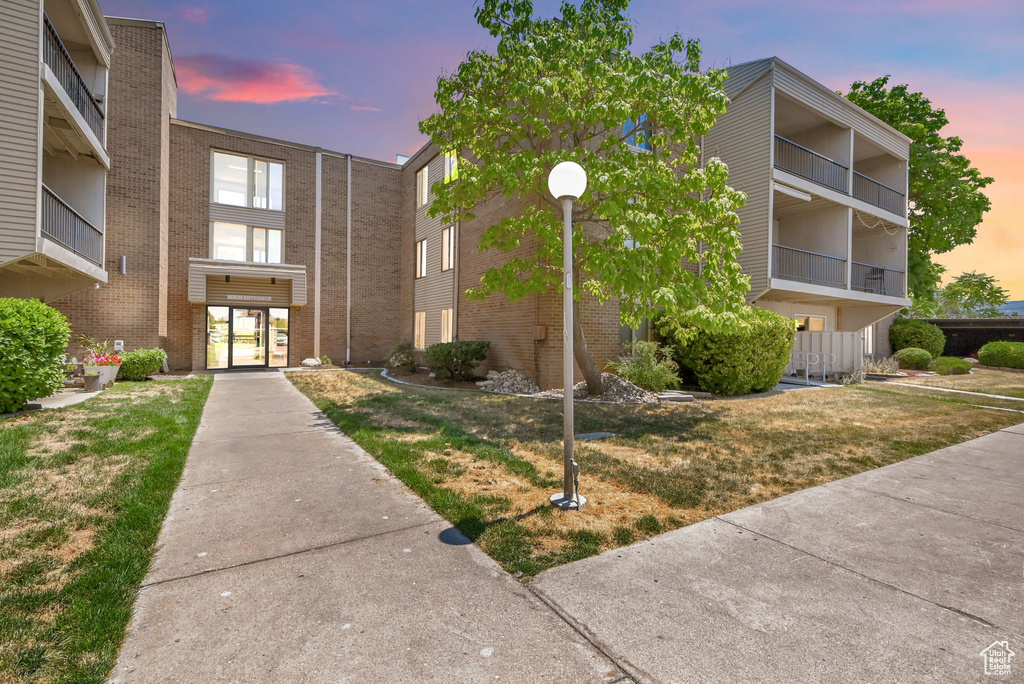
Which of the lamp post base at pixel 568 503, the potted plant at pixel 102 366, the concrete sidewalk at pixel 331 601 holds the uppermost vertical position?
the potted plant at pixel 102 366

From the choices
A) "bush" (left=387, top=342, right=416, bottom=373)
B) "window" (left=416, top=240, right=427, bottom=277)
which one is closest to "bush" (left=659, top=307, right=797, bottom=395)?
"bush" (left=387, top=342, right=416, bottom=373)

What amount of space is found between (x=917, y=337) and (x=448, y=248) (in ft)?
72.0

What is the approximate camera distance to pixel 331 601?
2.72m

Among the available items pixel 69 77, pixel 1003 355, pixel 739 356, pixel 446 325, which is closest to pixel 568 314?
pixel 739 356

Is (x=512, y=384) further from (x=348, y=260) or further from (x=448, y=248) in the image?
(x=348, y=260)

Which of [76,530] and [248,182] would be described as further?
[248,182]

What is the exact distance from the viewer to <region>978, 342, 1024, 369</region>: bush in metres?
19.3

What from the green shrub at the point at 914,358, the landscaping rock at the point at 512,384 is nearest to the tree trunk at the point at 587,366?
the landscaping rock at the point at 512,384

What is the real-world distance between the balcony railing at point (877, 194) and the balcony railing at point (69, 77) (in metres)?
24.1

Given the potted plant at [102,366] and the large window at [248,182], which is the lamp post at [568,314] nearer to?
the potted plant at [102,366]

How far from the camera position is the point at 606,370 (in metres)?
12.6

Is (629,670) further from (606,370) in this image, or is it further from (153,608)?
Answer: (606,370)

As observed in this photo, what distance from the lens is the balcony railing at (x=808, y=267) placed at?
1499cm

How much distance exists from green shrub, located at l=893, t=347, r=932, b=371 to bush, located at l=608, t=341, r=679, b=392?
14.6 metres
